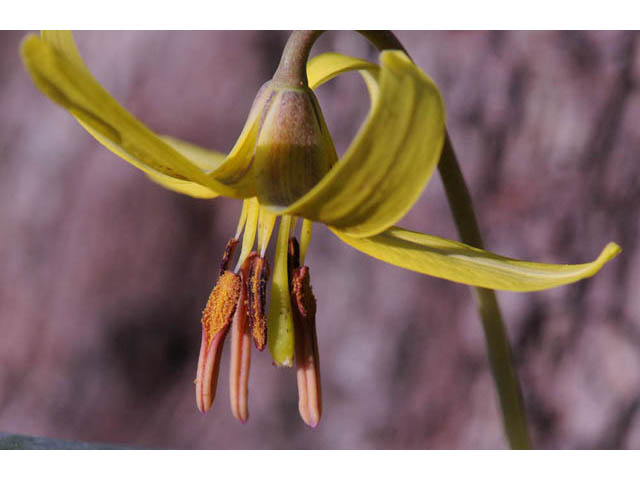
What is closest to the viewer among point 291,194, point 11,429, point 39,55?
point 39,55

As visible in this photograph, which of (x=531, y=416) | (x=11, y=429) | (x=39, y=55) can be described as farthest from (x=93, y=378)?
(x=39, y=55)

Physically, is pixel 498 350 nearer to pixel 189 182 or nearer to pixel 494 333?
pixel 494 333

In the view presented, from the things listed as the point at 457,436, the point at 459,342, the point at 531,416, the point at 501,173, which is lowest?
the point at 457,436

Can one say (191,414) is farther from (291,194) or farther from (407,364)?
(291,194)

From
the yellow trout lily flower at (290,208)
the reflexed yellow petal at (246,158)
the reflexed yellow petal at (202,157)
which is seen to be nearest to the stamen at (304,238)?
the yellow trout lily flower at (290,208)

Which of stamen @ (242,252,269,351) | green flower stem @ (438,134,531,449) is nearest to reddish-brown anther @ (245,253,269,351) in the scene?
stamen @ (242,252,269,351)

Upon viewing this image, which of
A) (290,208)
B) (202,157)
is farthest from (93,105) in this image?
(202,157)

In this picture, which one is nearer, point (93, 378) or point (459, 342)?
point (459, 342)
